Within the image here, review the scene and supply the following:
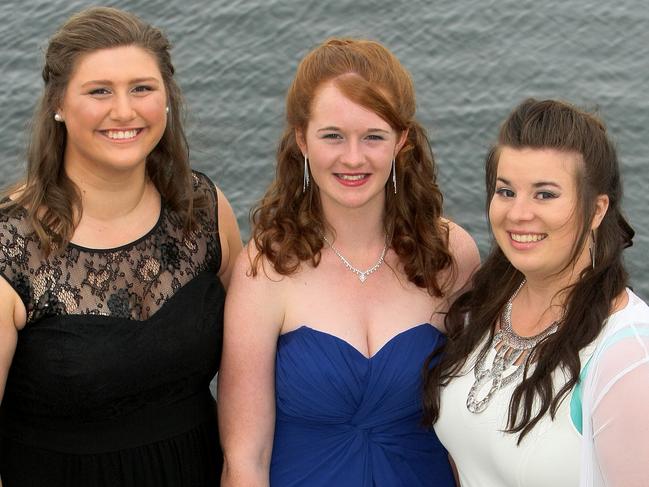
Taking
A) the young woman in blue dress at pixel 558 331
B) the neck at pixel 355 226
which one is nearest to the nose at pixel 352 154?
the neck at pixel 355 226

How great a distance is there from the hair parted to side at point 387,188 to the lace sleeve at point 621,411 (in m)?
1.03

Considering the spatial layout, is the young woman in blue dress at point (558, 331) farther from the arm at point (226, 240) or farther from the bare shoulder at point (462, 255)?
the arm at point (226, 240)

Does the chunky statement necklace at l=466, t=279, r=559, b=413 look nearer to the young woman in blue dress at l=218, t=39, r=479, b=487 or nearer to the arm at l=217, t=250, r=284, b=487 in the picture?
the young woman in blue dress at l=218, t=39, r=479, b=487

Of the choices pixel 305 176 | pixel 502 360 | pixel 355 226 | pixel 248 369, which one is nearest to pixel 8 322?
pixel 248 369

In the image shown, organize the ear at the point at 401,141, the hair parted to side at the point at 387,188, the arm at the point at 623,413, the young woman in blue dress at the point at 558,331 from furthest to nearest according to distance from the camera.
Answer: the ear at the point at 401,141 < the hair parted to side at the point at 387,188 < the young woman in blue dress at the point at 558,331 < the arm at the point at 623,413

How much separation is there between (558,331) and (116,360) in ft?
4.93

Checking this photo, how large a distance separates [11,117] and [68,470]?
6159 mm

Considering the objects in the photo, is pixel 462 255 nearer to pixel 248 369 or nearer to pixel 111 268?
pixel 248 369

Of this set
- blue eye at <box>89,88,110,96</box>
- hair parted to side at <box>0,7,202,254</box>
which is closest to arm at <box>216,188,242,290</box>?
hair parted to side at <box>0,7,202,254</box>

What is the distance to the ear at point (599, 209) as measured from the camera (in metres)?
3.60

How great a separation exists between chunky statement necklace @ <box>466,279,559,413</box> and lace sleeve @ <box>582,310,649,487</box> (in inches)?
13.7

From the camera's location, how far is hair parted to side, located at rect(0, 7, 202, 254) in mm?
3836

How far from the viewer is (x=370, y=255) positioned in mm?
4328

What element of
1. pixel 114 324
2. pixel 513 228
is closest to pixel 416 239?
pixel 513 228
